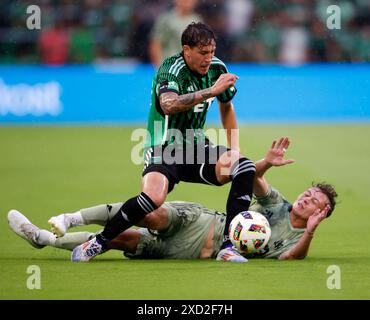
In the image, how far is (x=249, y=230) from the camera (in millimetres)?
8406

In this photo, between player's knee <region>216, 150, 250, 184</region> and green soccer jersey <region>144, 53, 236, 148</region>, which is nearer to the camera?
player's knee <region>216, 150, 250, 184</region>

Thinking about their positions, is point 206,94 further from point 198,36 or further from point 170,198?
point 170,198

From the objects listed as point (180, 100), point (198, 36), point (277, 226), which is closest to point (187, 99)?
point (180, 100)

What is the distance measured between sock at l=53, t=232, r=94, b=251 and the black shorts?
80 centimetres

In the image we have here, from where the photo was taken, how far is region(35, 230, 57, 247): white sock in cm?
887

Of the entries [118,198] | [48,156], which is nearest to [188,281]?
[118,198]

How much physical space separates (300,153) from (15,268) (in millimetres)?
10085

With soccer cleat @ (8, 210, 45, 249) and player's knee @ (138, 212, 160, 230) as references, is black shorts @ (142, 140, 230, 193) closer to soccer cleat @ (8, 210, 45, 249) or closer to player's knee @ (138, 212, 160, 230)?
player's knee @ (138, 212, 160, 230)

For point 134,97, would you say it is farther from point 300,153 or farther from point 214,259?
point 214,259

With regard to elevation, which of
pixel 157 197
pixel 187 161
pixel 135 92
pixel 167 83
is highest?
pixel 167 83

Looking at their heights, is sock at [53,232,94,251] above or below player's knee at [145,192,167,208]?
below

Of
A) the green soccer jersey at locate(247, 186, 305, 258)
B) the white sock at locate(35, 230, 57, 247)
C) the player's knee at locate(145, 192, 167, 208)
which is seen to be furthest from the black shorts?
the white sock at locate(35, 230, 57, 247)

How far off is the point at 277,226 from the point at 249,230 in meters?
0.45

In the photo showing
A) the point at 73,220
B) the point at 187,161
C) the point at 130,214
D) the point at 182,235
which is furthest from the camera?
the point at 187,161
